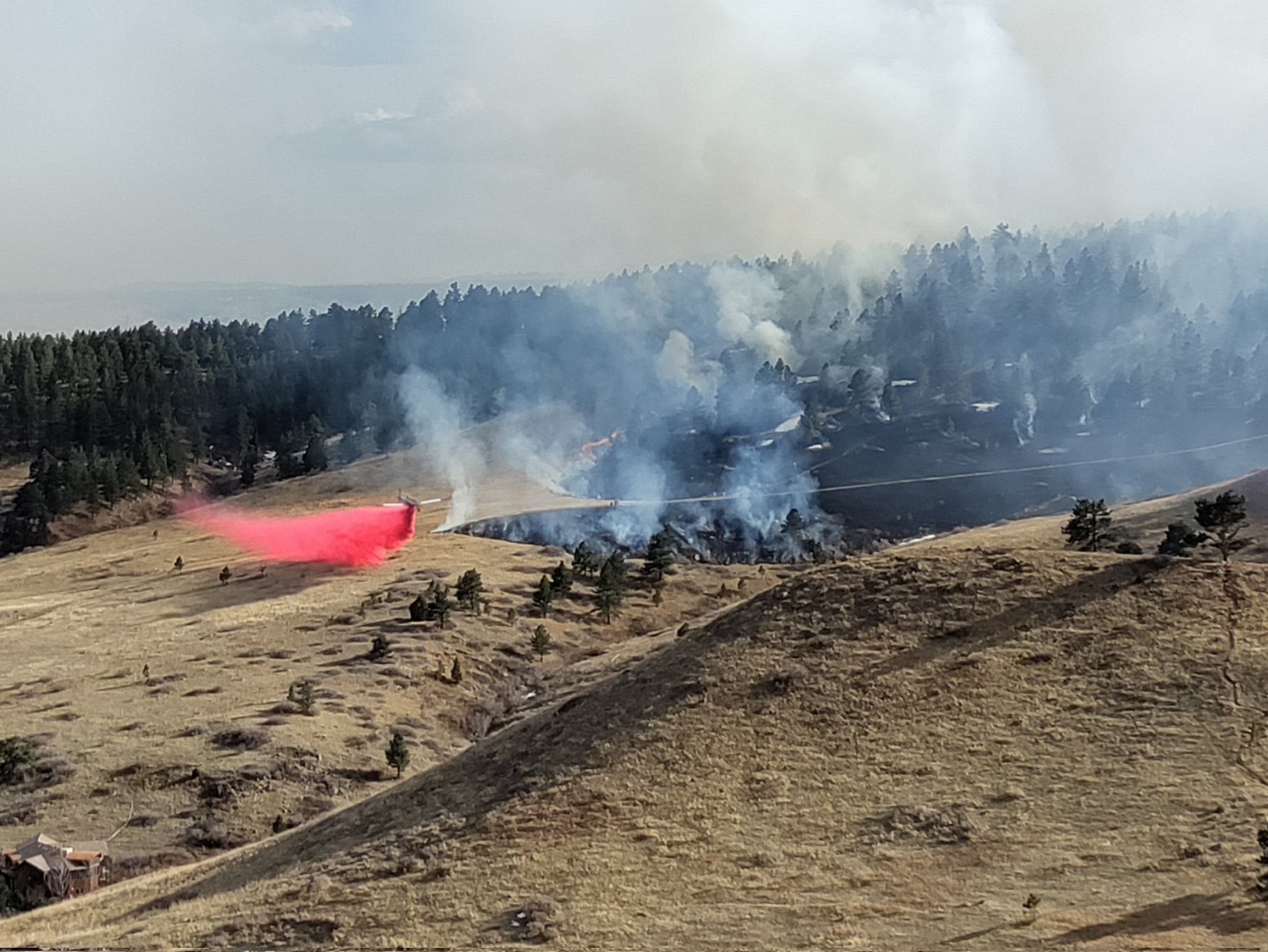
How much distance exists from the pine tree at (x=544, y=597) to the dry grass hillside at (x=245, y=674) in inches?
44.4

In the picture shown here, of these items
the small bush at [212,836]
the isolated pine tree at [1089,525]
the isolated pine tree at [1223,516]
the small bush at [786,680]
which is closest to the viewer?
the small bush at [786,680]

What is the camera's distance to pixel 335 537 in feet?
405

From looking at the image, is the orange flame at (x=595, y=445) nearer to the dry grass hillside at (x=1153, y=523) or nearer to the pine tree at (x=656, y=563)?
the dry grass hillside at (x=1153, y=523)

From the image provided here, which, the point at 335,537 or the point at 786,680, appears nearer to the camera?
the point at 786,680

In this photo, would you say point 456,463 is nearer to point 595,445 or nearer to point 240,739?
point 595,445

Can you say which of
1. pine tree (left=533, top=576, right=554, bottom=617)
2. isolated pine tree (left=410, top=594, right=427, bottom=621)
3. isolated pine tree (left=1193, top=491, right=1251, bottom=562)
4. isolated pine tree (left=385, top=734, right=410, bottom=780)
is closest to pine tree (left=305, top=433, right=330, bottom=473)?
pine tree (left=533, top=576, right=554, bottom=617)

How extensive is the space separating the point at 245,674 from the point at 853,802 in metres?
51.8

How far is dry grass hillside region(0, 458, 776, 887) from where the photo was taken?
186ft

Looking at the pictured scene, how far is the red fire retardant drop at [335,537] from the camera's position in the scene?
118m

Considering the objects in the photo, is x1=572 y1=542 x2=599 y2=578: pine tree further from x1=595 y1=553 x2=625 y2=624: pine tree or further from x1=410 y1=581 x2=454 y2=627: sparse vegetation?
x1=410 y1=581 x2=454 y2=627: sparse vegetation

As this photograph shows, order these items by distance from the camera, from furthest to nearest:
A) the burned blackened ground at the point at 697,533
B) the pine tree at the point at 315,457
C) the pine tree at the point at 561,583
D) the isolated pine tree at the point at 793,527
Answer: the pine tree at the point at 315,457 < the isolated pine tree at the point at 793,527 < the burned blackened ground at the point at 697,533 < the pine tree at the point at 561,583

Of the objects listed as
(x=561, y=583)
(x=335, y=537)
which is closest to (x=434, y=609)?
(x=561, y=583)

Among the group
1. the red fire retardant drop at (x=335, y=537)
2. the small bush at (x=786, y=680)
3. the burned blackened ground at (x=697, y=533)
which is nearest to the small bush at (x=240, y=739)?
the small bush at (x=786, y=680)

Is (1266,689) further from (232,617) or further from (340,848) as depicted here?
(232,617)
